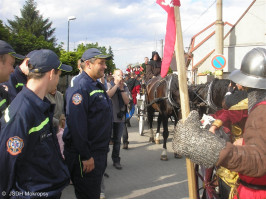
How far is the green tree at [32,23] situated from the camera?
40.6m

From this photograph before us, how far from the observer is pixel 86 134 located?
2566 millimetres

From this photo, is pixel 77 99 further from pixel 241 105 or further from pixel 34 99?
pixel 241 105

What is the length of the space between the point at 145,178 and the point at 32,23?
42852 mm

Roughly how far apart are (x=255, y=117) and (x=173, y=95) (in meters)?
4.90

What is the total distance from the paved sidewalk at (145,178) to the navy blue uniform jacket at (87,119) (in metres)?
1.85

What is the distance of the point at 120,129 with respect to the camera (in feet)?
17.6

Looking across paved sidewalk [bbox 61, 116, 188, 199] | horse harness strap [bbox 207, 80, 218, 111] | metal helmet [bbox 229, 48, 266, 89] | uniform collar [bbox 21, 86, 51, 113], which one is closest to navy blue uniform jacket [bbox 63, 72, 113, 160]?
uniform collar [bbox 21, 86, 51, 113]

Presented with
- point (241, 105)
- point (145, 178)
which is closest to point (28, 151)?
point (241, 105)

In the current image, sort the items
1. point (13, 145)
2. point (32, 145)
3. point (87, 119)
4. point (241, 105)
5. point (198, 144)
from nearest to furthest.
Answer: point (198, 144) → point (13, 145) → point (32, 145) → point (87, 119) → point (241, 105)

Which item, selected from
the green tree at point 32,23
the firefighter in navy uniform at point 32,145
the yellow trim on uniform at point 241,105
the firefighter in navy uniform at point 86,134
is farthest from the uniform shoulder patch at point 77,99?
the green tree at point 32,23

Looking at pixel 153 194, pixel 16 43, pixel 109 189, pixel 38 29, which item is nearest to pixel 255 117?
pixel 153 194

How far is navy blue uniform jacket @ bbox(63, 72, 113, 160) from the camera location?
2.53 meters

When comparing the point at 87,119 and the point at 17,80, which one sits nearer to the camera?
the point at 87,119

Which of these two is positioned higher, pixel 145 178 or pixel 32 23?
pixel 32 23
